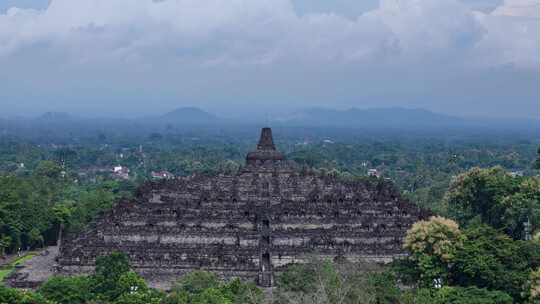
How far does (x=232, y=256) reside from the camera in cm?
3494

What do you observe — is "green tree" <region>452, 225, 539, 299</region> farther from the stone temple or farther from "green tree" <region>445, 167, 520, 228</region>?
"green tree" <region>445, 167, 520, 228</region>

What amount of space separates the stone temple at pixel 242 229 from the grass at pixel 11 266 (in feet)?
9.65

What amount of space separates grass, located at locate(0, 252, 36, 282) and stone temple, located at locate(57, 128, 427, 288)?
294 cm

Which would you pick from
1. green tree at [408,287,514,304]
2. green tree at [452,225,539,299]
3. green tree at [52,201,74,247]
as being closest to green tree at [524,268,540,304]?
green tree at [452,225,539,299]

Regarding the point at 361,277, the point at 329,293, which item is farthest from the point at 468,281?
the point at 329,293

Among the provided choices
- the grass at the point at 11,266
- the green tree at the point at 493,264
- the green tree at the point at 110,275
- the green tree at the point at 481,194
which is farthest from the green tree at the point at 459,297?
the grass at the point at 11,266

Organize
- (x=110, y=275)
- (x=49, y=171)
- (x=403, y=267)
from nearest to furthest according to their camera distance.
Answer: (x=110, y=275)
(x=403, y=267)
(x=49, y=171)

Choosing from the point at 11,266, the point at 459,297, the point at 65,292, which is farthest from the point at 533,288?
the point at 11,266

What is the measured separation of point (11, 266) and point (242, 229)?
518 inches

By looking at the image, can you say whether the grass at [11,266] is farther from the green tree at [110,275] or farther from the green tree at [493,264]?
the green tree at [493,264]

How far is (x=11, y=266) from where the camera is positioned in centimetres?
3862

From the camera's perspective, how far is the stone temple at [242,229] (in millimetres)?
34500

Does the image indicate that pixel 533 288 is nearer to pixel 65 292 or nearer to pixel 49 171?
pixel 65 292

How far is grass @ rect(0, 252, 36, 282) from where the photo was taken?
120 feet
